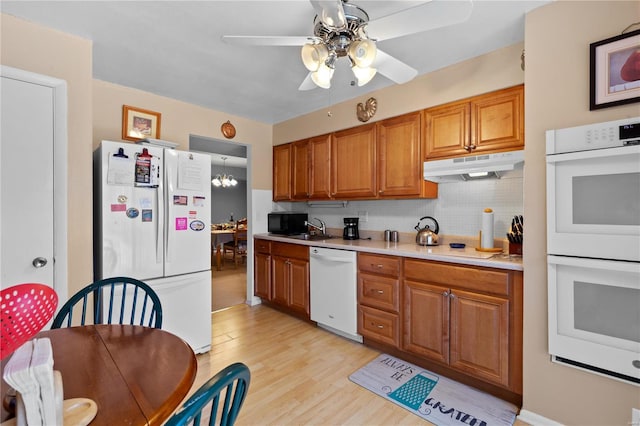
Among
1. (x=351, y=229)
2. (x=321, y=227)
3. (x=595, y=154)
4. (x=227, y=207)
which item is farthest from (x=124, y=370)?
(x=227, y=207)

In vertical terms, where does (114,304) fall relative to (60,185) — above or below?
below

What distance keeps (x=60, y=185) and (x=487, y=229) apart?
122 inches

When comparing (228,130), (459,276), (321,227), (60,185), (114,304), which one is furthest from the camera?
(321,227)

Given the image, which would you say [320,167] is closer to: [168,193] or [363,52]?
[168,193]

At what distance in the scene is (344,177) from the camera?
10.5 ft

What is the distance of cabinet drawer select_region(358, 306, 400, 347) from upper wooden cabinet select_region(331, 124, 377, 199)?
114 cm

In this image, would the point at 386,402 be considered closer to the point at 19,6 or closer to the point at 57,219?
the point at 57,219

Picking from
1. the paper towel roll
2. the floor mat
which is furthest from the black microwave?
the paper towel roll

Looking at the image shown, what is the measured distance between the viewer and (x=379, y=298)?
2477mm

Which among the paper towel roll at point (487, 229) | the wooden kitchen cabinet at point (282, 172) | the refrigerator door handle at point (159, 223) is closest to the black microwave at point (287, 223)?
the wooden kitchen cabinet at point (282, 172)

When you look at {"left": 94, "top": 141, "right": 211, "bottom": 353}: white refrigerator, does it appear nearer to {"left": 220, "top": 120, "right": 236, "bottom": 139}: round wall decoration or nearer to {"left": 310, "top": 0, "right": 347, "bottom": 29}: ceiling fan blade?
{"left": 220, "top": 120, "right": 236, "bottom": 139}: round wall decoration

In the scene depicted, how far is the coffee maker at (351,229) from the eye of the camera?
3.30m

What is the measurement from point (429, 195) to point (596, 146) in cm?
127

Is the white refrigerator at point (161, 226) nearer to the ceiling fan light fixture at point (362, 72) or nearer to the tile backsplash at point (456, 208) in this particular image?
the ceiling fan light fixture at point (362, 72)
